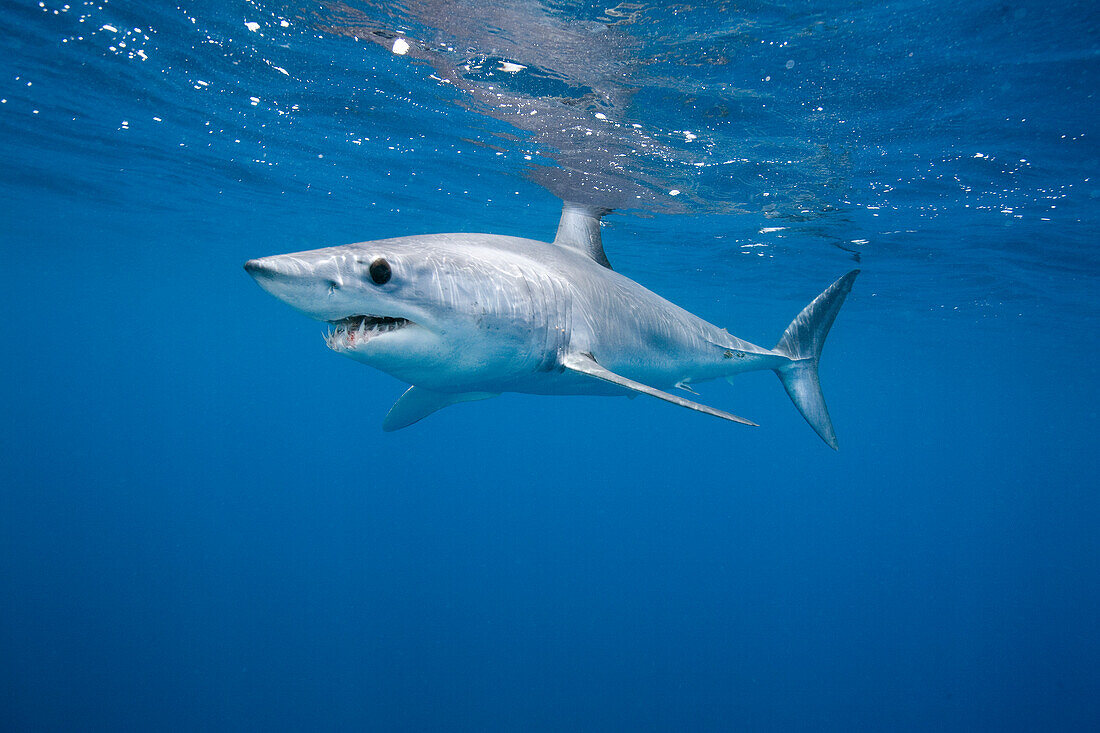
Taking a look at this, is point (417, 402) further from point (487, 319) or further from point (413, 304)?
point (413, 304)

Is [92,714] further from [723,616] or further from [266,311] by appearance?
[266,311]

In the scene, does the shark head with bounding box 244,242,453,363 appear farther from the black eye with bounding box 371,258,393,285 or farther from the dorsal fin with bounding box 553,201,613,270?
the dorsal fin with bounding box 553,201,613,270

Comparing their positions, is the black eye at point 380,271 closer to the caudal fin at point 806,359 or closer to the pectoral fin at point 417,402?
the pectoral fin at point 417,402

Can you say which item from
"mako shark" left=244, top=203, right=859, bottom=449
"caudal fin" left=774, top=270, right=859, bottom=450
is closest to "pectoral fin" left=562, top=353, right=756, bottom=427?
"mako shark" left=244, top=203, right=859, bottom=449

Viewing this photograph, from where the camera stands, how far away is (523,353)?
3441 mm

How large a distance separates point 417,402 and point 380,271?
252 centimetres

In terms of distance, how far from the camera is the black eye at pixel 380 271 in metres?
2.40

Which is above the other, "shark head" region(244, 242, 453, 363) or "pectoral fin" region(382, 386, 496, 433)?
"shark head" region(244, 242, 453, 363)

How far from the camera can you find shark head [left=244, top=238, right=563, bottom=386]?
2.29 m

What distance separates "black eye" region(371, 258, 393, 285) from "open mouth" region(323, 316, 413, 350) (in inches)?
11.7

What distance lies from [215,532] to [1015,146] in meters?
33.7

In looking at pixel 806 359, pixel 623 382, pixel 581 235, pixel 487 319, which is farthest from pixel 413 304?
pixel 806 359

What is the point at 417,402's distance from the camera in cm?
481

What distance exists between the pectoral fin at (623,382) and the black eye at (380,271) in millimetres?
1363
